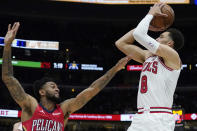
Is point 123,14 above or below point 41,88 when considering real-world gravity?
above

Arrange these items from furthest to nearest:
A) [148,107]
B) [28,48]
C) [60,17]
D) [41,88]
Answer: [60,17] → [28,48] → [41,88] → [148,107]

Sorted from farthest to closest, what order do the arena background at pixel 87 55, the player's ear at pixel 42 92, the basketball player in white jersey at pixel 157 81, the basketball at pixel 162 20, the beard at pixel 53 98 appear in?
the arena background at pixel 87 55, the player's ear at pixel 42 92, the beard at pixel 53 98, the basketball at pixel 162 20, the basketball player in white jersey at pixel 157 81

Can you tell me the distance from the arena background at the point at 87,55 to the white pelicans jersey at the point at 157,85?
16695 mm

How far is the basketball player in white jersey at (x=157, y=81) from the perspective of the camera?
9.78 feet

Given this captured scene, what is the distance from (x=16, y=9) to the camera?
21.8m

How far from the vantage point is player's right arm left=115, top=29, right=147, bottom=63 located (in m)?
3.44

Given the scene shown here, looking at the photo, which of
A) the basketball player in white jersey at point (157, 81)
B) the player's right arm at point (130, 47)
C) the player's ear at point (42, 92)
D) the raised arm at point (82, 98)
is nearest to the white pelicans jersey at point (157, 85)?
the basketball player in white jersey at point (157, 81)

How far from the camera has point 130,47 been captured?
11.5 feet

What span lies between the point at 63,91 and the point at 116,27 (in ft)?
20.4

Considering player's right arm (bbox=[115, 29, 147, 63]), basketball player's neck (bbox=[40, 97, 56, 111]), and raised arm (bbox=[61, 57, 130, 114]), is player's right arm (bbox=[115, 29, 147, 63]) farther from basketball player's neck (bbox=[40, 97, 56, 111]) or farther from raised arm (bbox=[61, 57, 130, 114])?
basketball player's neck (bbox=[40, 97, 56, 111])

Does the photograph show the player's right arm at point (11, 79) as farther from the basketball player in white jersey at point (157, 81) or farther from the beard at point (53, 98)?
the basketball player in white jersey at point (157, 81)

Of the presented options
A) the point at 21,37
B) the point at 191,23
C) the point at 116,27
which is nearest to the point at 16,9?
the point at 21,37

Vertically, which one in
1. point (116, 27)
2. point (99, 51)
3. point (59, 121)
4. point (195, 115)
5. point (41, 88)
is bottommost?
point (195, 115)

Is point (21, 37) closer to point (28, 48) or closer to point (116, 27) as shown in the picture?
point (28, 48)
